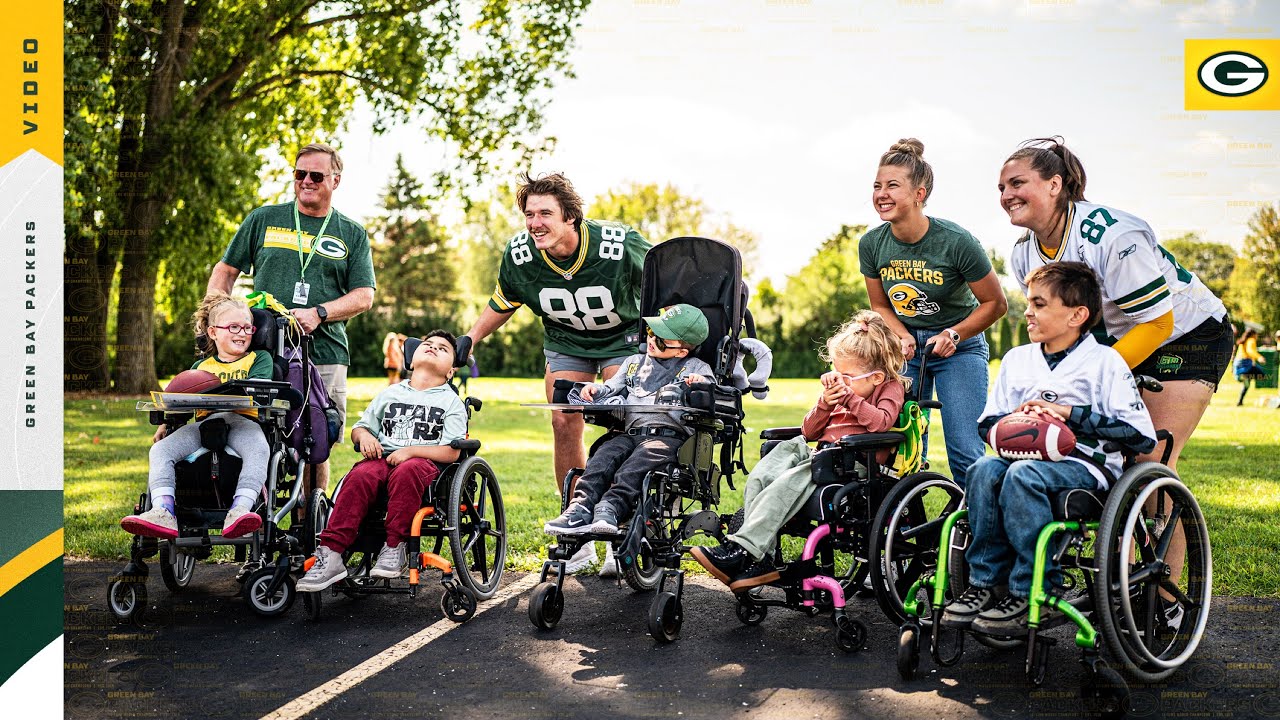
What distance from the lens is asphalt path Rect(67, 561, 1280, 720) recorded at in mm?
3258

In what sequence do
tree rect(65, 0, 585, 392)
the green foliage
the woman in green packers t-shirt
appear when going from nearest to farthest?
1. the woman in green packers t-shirt
2. tree rect(65, 0, 585, 392)
3. the green foliage

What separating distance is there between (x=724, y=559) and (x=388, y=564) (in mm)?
1375

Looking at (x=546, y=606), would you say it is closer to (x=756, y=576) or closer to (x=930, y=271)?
(x=756, y=576)

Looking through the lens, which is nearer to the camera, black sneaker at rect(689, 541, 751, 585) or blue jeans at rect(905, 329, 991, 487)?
black sneaker at rect(689, 541, 751, 585)

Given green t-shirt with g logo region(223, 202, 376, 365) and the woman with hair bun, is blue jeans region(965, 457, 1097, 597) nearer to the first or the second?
the woman with hair bun

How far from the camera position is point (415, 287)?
42.8 m

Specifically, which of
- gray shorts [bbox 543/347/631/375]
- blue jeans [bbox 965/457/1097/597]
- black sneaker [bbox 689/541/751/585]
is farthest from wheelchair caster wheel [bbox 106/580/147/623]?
blue jeans [bbox 965/457/1097/597]

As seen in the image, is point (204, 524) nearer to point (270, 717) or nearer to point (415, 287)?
point (270, 717)

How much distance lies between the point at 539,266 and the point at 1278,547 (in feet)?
13.8

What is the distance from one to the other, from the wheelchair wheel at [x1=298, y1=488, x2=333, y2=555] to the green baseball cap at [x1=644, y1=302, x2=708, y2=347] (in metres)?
1.63

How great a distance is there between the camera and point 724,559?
152 inches

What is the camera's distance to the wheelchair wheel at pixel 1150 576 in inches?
122

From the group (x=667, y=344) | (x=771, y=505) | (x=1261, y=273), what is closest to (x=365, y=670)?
(x=771, y=505)

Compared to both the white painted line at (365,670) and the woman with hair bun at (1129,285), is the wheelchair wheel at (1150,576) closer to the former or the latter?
the woman with hair bun at (1129,285)
